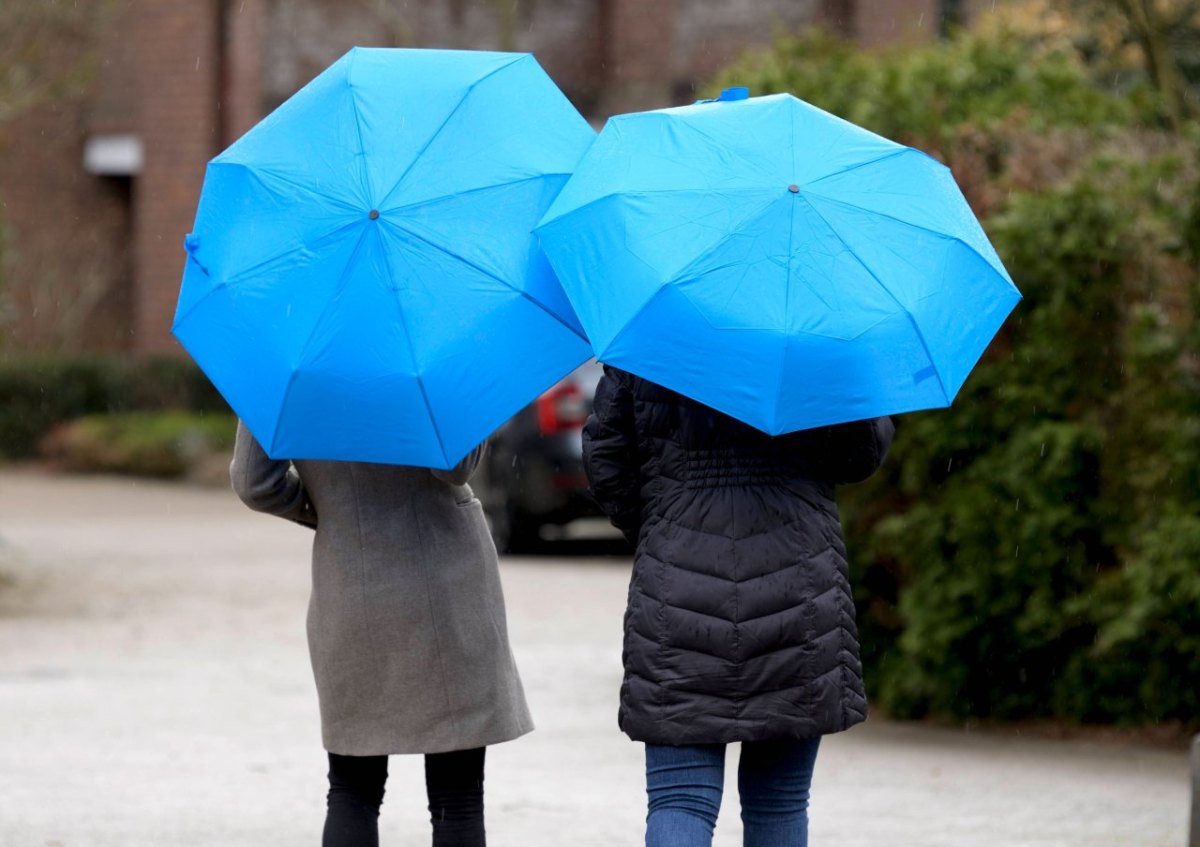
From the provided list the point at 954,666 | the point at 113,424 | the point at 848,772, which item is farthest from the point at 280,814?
the point at 113,424

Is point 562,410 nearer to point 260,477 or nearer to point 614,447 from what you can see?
point 260,477

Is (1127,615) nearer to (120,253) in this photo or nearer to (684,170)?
(684,170)

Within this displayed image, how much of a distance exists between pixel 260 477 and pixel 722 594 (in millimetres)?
1022

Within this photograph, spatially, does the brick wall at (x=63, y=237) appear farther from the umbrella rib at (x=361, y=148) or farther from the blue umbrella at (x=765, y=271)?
the blue umbrella at (x=765, y=271)

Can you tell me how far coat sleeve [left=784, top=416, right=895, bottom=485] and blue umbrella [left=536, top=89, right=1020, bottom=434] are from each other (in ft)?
0.68

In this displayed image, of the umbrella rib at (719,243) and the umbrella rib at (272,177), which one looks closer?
the umbrella rib at (719,243)

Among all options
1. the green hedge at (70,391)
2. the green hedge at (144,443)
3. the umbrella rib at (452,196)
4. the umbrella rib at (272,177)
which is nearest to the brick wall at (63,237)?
the green hedge at (70,391)

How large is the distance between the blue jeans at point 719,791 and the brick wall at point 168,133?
73.4ft

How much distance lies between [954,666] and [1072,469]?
0.88m

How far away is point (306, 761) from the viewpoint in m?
6.96

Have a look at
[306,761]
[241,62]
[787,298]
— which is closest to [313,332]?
[787,298]

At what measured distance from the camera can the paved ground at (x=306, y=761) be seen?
232 inches

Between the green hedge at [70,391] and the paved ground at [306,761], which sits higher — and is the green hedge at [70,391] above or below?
above

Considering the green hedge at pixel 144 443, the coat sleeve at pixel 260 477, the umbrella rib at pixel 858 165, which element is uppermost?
the umbrella rib at pixel 858 165
